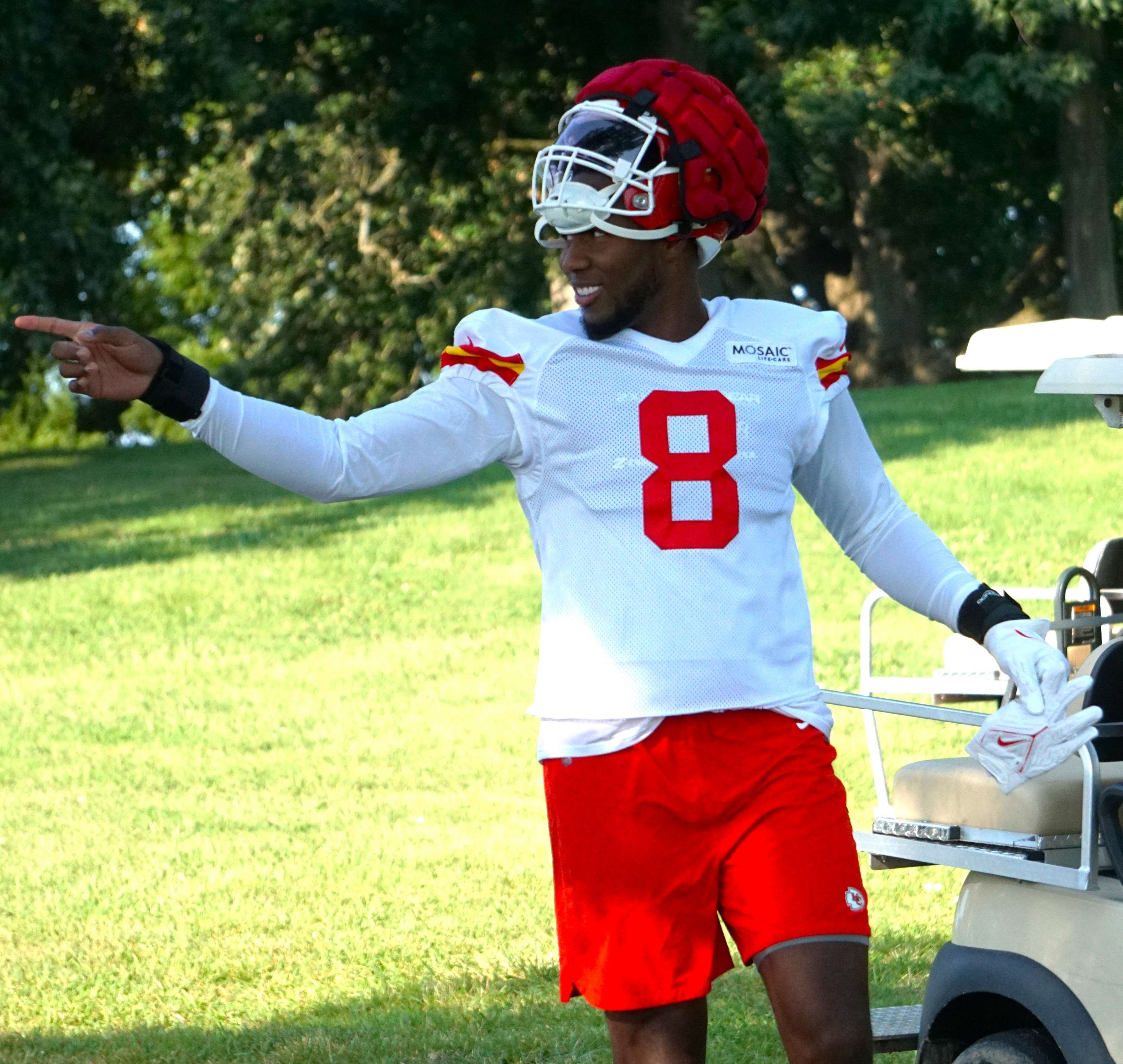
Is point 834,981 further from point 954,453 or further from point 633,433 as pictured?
point 954,453

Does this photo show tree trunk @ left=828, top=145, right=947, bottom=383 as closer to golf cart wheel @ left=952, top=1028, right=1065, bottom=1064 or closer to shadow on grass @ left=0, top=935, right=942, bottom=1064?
shadow on grass @ left=0, top=935, right=942, bottom=1064

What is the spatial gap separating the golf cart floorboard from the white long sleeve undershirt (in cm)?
88

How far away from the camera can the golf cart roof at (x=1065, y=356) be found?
324 centimetres

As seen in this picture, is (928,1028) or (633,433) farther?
(928,1028)

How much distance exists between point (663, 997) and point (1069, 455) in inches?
541

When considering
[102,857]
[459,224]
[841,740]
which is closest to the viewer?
[102,857]

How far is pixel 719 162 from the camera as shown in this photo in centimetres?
285

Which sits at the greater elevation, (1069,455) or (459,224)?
(459,224)

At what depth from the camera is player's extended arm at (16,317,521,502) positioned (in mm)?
2555

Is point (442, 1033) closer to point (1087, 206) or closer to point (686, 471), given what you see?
point (686, 471)

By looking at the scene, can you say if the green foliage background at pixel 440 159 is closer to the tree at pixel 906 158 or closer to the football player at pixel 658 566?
the tree at pixel 906 158

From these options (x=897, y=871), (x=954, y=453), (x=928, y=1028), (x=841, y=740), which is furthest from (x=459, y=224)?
(x=928, y=1028)

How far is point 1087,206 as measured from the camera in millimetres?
26406

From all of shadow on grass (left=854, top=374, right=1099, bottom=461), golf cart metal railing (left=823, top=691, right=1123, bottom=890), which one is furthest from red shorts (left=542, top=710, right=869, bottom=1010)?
shadow on grass (left=854, top=374, right=1099, bottom=461)
